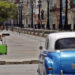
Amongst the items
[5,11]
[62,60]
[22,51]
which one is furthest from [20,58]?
[5,11]

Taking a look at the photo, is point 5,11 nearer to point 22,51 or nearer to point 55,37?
point 22,51

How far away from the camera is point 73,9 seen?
73062 mm

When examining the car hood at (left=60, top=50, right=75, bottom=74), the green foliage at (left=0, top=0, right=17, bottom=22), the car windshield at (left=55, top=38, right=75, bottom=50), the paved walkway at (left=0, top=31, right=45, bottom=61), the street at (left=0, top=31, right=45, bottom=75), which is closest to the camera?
the car hood at (left=60, top=50, right=75, bottom=74)

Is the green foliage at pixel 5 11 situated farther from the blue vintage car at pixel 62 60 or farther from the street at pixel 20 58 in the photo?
the blue vintage car at pixel 62 60

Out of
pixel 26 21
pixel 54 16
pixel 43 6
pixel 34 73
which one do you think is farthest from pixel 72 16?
pixel 34 73

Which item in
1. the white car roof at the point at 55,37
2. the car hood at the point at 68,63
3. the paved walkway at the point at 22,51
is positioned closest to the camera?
the car hood at the point at 68,63

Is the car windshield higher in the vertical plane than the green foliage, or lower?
lower

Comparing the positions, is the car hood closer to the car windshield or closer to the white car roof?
the car windshield

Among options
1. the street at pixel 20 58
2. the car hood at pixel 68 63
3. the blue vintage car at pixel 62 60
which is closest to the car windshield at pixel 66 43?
the blue vintage car at pixel 62 60

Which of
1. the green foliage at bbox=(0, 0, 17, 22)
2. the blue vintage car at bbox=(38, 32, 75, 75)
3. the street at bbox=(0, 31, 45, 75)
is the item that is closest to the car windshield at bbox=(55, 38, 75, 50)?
the blue vintage car at bbox=(38, 32, 75, 75)

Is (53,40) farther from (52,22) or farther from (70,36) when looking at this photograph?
(52,22)

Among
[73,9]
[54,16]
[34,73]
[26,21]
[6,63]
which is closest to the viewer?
[34,73]

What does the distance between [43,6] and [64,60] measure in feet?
306

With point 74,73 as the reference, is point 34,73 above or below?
below
